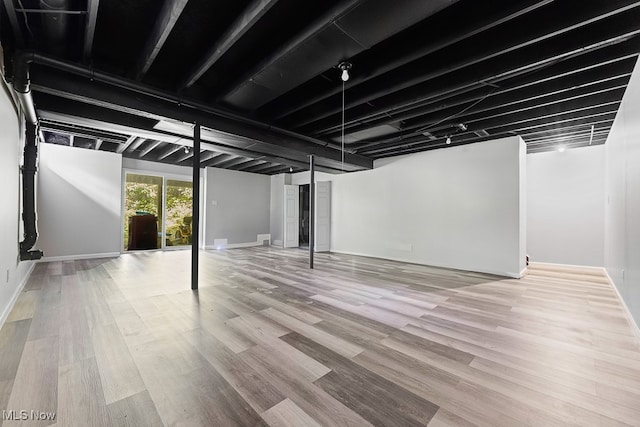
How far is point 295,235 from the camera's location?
29.2 feet

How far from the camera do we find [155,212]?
294 inches

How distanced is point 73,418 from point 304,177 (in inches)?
317

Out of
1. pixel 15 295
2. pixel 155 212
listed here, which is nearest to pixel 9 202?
pixel 15 295

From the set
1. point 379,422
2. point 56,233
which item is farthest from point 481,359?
point 56,233

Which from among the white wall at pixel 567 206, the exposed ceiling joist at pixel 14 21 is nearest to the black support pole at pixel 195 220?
the exposed ceiling joist at pixel 14 21

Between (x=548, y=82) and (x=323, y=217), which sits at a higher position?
(x=548, y=82)

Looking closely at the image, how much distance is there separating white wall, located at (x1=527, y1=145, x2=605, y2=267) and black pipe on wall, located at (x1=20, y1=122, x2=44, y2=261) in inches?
372

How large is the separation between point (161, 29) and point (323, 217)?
241 inches

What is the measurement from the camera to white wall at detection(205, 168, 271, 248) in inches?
326

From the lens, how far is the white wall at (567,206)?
17.7 feet

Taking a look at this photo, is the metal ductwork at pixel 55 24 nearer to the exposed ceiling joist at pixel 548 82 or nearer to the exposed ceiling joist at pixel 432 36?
the exposed ceiling joist at pixel 432 36

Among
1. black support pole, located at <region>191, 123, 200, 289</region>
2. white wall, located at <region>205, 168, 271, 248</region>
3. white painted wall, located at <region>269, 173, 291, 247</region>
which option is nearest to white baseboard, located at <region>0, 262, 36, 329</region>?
black support pole, located at <region>191, 123, 200, 289</region>

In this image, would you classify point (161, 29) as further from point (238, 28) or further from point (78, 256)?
point (78, 256)

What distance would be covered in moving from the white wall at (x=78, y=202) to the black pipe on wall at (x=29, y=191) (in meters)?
2.58
